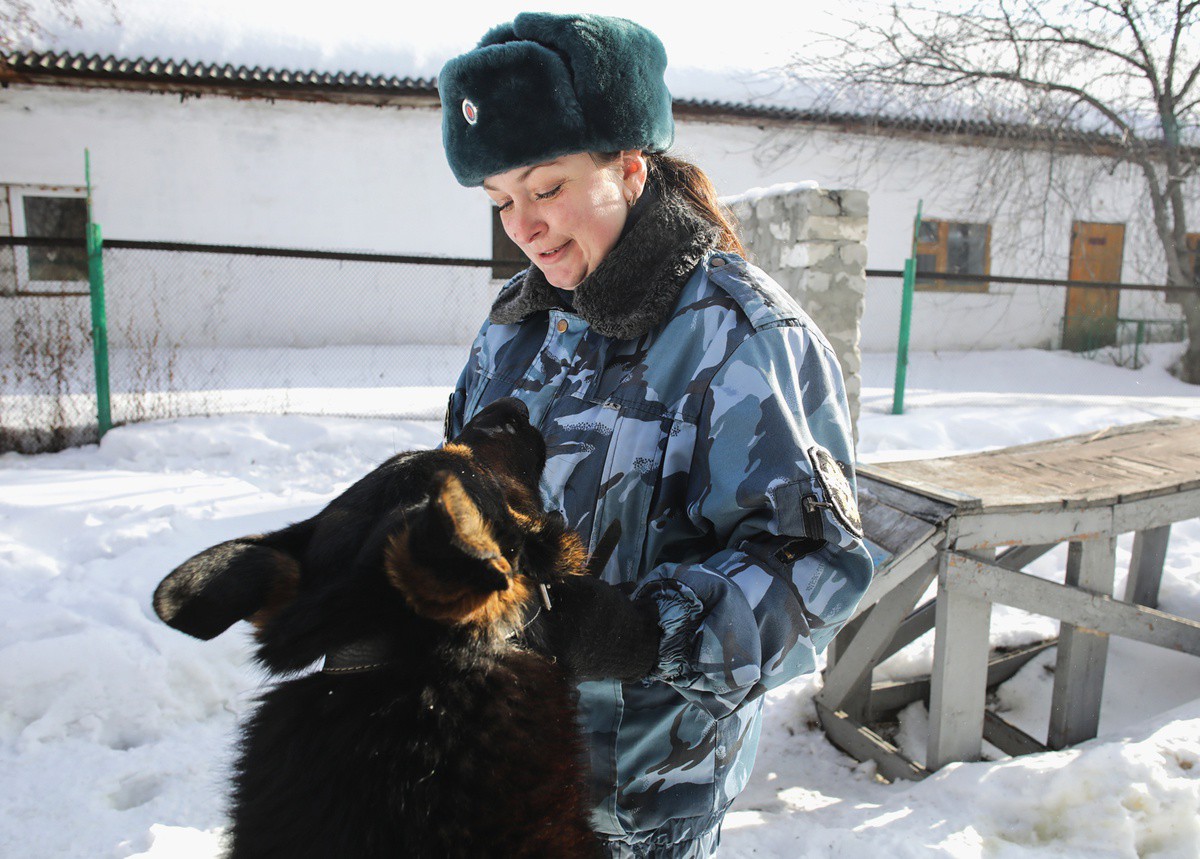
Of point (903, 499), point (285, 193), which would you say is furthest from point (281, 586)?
point (285, 193)

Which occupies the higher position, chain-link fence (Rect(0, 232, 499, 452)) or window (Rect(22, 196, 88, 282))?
window (Rect(22, 196, 88, 282))

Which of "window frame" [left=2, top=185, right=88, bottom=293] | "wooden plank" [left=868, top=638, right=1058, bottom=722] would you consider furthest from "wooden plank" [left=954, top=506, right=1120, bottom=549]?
"window frame" [left=2, top=185, right=88, bottom=293]

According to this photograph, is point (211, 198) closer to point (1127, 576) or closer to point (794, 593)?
point (1127, 576)

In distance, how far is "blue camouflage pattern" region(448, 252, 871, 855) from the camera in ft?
3.92

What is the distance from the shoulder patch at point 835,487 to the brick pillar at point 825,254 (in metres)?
5.64

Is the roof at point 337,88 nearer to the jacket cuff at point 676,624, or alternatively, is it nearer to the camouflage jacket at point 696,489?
the camouflage jacket at point 696,489

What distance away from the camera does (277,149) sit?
40.4 ft

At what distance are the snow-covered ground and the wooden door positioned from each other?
38.0ft

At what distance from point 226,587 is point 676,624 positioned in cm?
62

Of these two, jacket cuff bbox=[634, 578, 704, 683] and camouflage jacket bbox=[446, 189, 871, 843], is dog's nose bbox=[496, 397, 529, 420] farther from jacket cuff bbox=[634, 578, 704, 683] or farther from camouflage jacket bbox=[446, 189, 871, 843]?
jacket cuff bbox=[634, 578, 704, 683]

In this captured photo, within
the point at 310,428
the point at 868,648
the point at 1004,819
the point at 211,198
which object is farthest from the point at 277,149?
the point at 1004,819

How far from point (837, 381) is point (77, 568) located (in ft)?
14.5

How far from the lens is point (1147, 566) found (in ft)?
16.0

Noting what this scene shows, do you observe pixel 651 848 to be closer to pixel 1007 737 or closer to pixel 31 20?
pixel 1007 737
